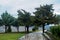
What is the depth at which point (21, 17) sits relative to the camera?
1407 inches

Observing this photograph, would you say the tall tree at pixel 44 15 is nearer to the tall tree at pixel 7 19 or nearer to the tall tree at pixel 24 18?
the tall tree at pixel 24 18

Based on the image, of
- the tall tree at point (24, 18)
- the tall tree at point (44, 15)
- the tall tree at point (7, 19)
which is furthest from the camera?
the tall tree at point (7, 19)

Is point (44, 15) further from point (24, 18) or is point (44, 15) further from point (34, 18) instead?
point (24, 18)

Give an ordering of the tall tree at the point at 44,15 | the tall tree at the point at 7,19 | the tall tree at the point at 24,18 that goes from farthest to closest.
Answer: the tall tree at the point at 7,19 < the tall tree at the point at 24,18 < the tall tree at the point at 44,15

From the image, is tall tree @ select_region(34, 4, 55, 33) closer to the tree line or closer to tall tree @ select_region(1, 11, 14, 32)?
the tree line

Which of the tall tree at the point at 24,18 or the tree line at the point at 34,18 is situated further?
the tall tree at the point at 24,18

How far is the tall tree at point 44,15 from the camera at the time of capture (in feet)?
109

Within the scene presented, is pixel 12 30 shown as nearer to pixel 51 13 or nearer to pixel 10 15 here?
pixel 10 15

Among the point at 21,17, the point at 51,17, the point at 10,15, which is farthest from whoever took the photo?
the point at 10,15

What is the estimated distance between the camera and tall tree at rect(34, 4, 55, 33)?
33.2 metres

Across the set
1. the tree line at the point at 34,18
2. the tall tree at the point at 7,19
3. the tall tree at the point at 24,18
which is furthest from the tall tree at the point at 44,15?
the tall tree at the point at 7,19

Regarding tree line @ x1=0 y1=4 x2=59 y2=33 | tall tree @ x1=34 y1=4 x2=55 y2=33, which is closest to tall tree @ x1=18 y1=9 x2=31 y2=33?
tree line @ x1=0 y1=4 x2=59 y2=33

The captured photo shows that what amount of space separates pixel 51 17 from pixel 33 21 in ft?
12.5

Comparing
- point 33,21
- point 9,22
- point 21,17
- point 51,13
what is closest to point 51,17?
point 51,13
